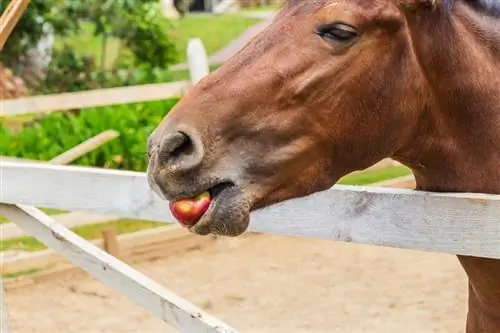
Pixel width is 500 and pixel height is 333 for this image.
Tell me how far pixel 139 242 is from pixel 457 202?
13.0 feet

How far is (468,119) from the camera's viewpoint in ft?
5.88

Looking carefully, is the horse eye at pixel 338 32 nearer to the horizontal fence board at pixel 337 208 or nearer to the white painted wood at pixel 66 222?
the horizontal fence board at pixel 337 208

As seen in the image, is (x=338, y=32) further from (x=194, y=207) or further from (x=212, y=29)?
(x=212, y=29)

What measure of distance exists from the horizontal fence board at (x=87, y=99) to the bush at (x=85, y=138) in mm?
609

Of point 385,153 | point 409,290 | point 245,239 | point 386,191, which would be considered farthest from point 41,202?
point 245,239

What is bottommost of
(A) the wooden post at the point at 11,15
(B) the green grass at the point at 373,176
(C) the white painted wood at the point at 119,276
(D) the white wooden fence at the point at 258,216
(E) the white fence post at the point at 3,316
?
(B) the green grass at the point at 373,176

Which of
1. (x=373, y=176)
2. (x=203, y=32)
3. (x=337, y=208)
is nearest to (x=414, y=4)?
(x=337, y=208)

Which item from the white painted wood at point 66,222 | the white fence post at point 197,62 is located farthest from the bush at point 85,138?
the white painted wood at point 66,222

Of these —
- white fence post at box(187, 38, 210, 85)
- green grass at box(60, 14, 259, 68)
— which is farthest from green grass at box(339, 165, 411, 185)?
green grass at box(60, 14, 259, 68)

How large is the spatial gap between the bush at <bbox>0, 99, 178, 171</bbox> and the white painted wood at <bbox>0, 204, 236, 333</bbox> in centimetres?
383

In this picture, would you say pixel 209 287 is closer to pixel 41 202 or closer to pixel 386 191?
pixel 41 202

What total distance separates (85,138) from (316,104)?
18.6 ft

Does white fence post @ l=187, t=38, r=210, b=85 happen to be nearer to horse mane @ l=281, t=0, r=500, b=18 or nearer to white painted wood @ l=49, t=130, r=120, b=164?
white painted wood @ l=49, t=130, r=120, b=164

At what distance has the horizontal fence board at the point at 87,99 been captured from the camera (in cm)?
605
